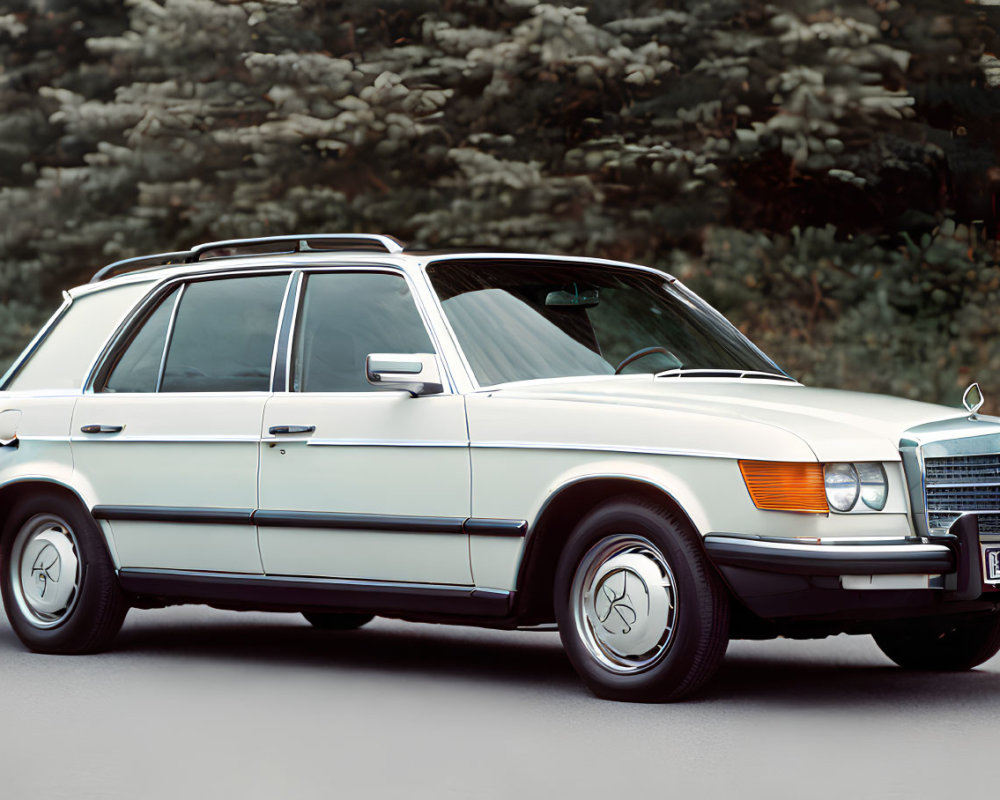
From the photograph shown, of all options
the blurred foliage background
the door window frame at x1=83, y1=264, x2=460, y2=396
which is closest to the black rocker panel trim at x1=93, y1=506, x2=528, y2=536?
the door window frame at x1=83, y1=264, x2=460, y2=396

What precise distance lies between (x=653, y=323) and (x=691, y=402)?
1330 mm

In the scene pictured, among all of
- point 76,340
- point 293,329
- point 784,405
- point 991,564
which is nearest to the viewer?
point 991,564

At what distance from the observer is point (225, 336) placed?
8.77m

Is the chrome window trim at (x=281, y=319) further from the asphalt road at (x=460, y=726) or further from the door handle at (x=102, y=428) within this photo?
the asphalt road at (x=460, y=726)

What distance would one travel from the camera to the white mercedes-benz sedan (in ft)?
22.4

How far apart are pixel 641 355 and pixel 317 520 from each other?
162 cm

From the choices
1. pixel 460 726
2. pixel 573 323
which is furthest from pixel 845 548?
pixel 573 323

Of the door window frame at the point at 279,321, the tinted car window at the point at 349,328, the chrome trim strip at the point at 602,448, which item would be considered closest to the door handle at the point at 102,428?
the door window frame at the point at 279,321

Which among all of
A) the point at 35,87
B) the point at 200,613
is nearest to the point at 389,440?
the point at 200,613

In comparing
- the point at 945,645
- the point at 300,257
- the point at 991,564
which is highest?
the point at 300,257

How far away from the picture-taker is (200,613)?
36.4ft

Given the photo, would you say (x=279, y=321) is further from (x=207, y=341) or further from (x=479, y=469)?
(x=479, y=469)

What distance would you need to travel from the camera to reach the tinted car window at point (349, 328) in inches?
319

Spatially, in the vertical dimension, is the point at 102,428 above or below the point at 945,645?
above
